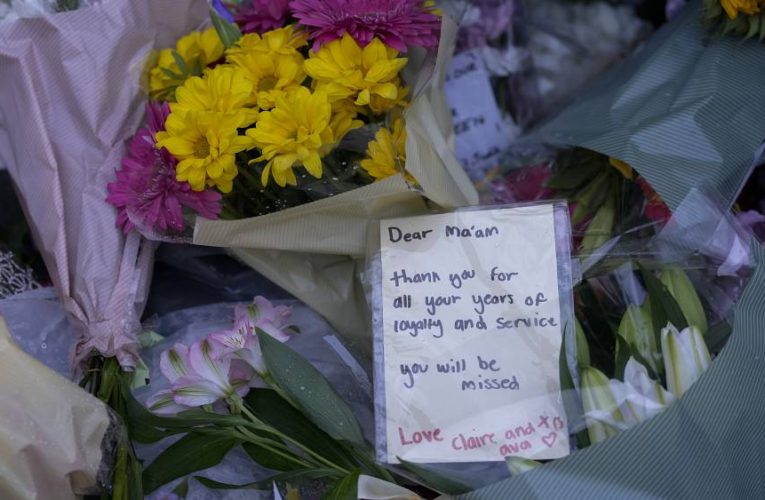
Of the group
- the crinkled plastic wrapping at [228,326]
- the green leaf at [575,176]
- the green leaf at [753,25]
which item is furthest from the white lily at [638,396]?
the green leaf at [753,25]

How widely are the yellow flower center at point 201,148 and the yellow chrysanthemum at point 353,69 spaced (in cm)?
13

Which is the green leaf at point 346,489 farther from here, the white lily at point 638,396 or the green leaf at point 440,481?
the white lily at point 638,396

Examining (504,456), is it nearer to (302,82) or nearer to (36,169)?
(302,82)

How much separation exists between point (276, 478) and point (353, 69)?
0.41 metres

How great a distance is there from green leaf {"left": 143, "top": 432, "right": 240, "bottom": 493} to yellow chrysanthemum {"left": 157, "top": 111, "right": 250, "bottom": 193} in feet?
0.80

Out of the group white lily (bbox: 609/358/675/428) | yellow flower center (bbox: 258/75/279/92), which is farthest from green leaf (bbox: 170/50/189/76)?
white lily (bbox: 609/358/675/428)

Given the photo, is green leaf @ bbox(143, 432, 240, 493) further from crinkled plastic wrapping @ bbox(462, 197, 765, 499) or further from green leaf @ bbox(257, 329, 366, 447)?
crinkled plastic wrapping @ bbox(462, 197, 765, 499)

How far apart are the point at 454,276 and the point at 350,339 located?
172 millimetres

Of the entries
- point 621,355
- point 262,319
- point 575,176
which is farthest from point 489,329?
point 575,176

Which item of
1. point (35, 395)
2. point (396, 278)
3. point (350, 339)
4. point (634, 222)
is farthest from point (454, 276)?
point (35, 395)

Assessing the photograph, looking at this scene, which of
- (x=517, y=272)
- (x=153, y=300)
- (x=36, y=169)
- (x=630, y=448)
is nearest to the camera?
(x=630, y=448)

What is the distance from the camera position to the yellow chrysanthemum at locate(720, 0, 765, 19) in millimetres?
925

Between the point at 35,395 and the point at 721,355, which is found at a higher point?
the point at 721,355

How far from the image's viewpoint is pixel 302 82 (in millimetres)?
873
